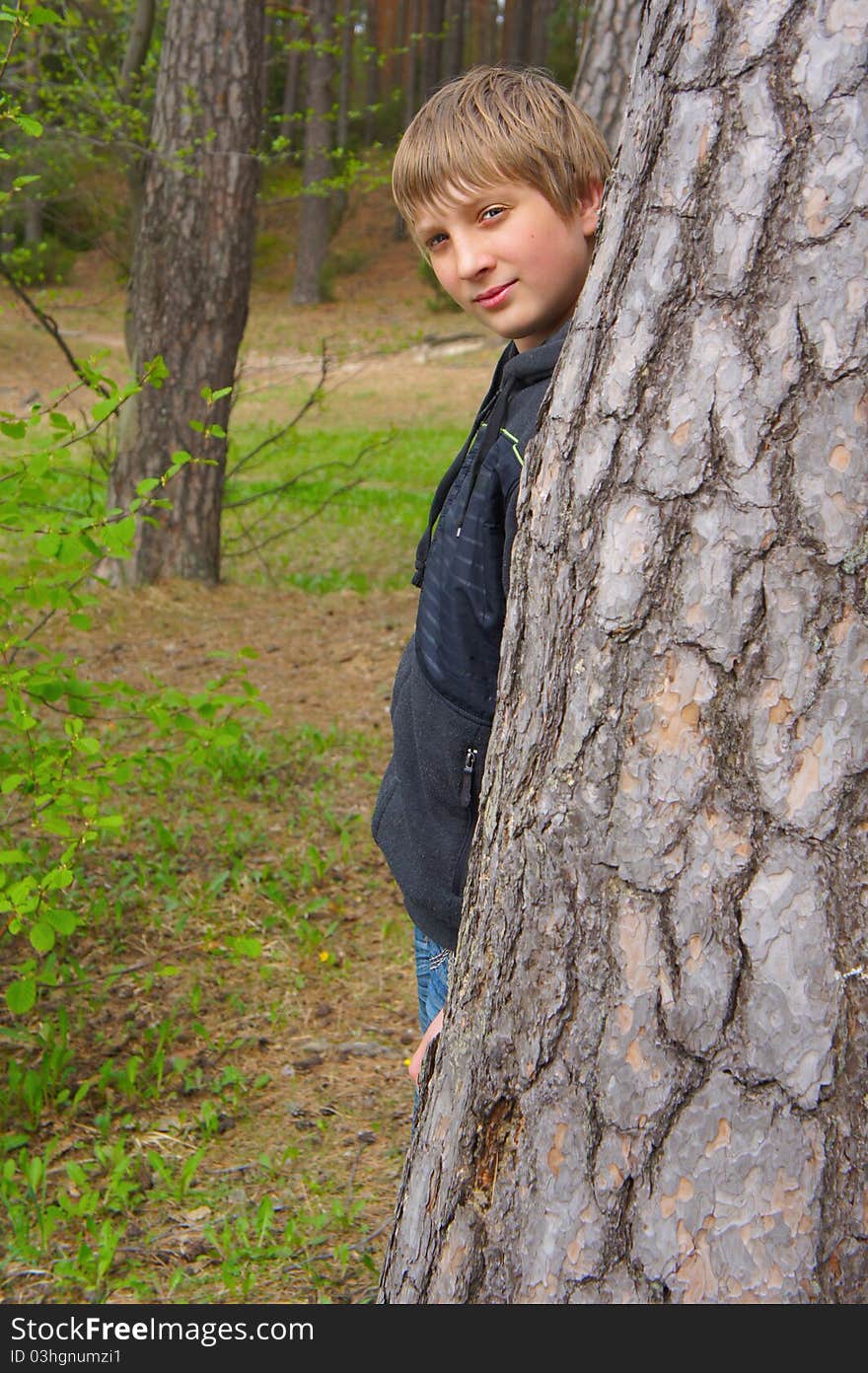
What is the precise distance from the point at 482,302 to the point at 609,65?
407 centimetres

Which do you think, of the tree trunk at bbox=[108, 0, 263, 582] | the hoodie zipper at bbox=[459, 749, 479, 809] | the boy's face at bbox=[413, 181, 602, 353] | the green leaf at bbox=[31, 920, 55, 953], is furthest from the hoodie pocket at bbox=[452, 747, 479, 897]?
the tree trunk at bbox=[108, 0, 263, 582]

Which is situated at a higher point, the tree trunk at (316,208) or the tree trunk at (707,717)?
the tree trunk at (316,208)

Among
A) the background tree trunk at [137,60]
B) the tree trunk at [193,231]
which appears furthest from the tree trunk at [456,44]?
the tree trunk at [193,231]

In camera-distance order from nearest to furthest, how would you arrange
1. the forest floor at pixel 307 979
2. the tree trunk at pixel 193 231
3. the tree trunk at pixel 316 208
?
1. the forest floor at pixel 307 979
2. the tree trunk at pixel 193 231
3. the tree trunk at pixel 316 208

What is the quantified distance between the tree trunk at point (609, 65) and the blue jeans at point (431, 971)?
4232mm

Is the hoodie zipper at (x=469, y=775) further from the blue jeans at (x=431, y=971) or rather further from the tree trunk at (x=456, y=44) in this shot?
the tree trunk at (x=456, y=44)

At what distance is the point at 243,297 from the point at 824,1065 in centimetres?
603

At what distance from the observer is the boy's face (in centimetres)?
191

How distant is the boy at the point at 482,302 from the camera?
1.88 m

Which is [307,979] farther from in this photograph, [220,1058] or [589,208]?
[589,208]

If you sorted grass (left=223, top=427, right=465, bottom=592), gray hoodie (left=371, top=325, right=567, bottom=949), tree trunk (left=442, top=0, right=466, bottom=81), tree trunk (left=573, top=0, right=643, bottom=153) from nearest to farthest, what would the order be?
gray hoodie (left=371, top=325, right=567, bottom=949) < tree trunk (left=573, top=0, right=643, bottom=153) < grass (left=223, top=427, right=465, bottom=592) < tree trunk (left=442, top=0, right=466, bottom=81)

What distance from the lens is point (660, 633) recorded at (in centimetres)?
140

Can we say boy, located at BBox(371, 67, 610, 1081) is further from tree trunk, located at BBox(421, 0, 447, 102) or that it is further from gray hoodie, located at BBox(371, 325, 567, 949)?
tree trunk, located at BBox(421, 0, 447, 102)

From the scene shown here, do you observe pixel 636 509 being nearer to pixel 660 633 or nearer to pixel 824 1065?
pixel 660 633
